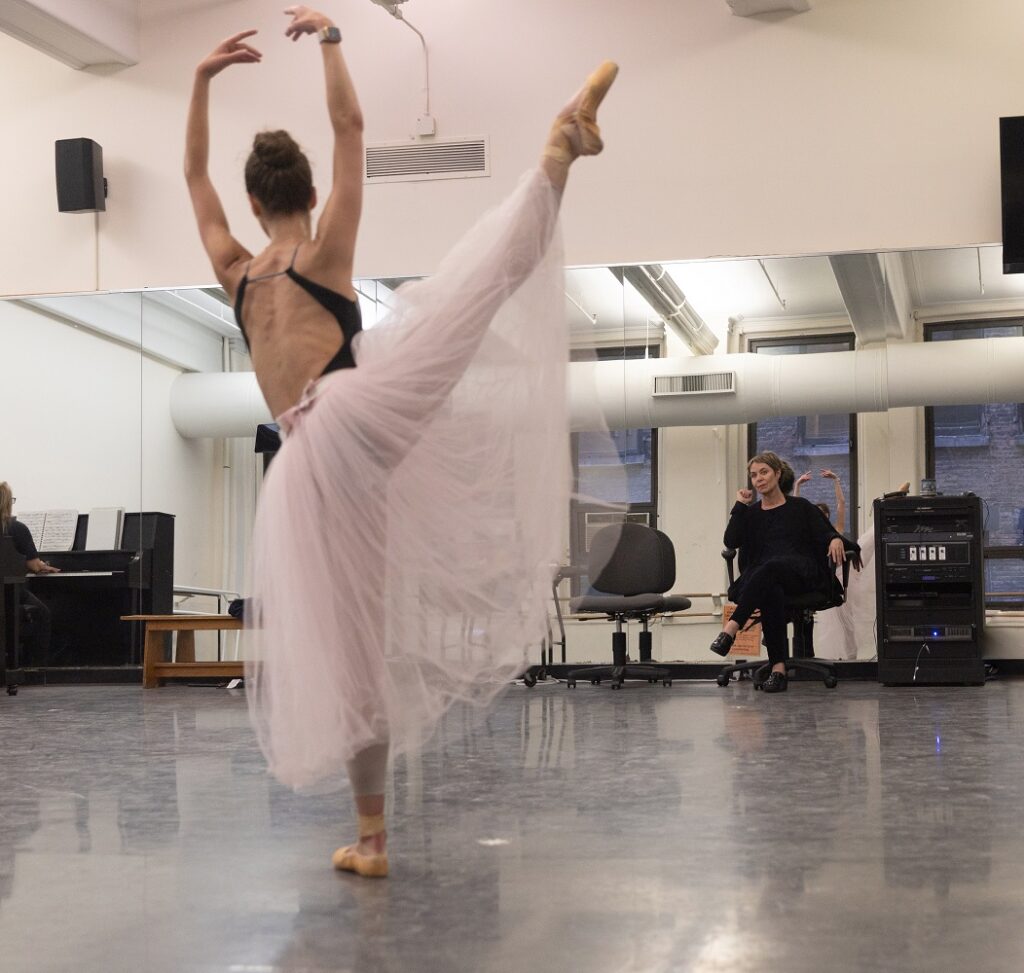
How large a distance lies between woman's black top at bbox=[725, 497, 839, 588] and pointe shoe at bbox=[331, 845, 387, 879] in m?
4.51

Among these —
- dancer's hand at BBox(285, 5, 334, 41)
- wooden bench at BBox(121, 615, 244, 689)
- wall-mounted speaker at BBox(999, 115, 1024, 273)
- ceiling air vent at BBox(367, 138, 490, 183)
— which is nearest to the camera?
dancer's hand at BBox(285, 5, 334, 41)

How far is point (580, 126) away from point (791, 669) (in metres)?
4.97

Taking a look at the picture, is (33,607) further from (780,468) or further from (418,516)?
(418,516)

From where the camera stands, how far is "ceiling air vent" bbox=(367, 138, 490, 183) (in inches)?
307

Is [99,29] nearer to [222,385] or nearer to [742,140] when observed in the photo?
[222,385]

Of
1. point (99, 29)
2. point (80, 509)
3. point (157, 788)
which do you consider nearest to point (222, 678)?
point (80, 509)

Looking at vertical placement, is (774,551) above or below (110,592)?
above

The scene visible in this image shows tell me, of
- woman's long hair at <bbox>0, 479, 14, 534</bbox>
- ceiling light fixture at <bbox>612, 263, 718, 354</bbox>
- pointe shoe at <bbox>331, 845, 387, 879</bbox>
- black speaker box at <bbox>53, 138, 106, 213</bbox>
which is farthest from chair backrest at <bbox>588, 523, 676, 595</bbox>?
pointe shoe at <bbox>331, 845, 387, 879</bbox>

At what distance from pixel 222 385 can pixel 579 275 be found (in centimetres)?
250

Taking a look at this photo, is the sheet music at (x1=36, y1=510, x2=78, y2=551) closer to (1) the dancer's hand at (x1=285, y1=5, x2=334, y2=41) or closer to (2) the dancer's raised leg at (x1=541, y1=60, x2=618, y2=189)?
(1) the dancer's hand at (x1=285, y1=5, x2=334, y2=41)

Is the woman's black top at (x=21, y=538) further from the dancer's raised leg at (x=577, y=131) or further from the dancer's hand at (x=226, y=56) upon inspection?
the dancer's raised leg at (x=577, y=131)

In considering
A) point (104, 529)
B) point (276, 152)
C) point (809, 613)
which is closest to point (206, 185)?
point (276, 152)

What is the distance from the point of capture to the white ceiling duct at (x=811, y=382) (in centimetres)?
732

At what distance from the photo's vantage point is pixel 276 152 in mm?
2496
